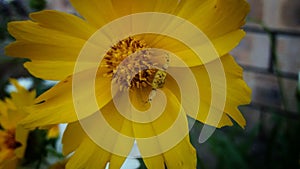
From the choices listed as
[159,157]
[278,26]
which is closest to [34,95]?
[159,157]

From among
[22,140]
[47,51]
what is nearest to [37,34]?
[47,51]

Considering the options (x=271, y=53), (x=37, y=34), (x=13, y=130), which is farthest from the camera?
(x=271, y=53)

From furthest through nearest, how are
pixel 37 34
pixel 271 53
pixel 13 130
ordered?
pixel 271 53 → pixel 13 130 → pixel 37 34

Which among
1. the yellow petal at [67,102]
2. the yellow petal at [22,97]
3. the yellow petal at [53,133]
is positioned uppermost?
the yellow petal at [67,102]

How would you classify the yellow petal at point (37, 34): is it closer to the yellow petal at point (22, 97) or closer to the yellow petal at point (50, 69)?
the yellow petal at point (50, 69)

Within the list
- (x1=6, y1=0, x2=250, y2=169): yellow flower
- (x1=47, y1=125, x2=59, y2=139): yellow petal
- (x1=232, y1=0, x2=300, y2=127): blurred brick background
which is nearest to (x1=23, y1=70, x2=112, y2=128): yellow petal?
(x1=6, y1=0, x2=250, y2=169): yellow flower

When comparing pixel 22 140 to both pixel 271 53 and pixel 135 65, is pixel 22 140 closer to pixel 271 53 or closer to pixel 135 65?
pixel 135 65

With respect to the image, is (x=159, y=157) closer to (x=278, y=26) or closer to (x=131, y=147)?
(x=131, y=147)

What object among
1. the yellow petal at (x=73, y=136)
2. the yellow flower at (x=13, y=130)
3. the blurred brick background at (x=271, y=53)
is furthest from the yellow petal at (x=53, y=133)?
the blurred brick background at (x=271, y=53)
